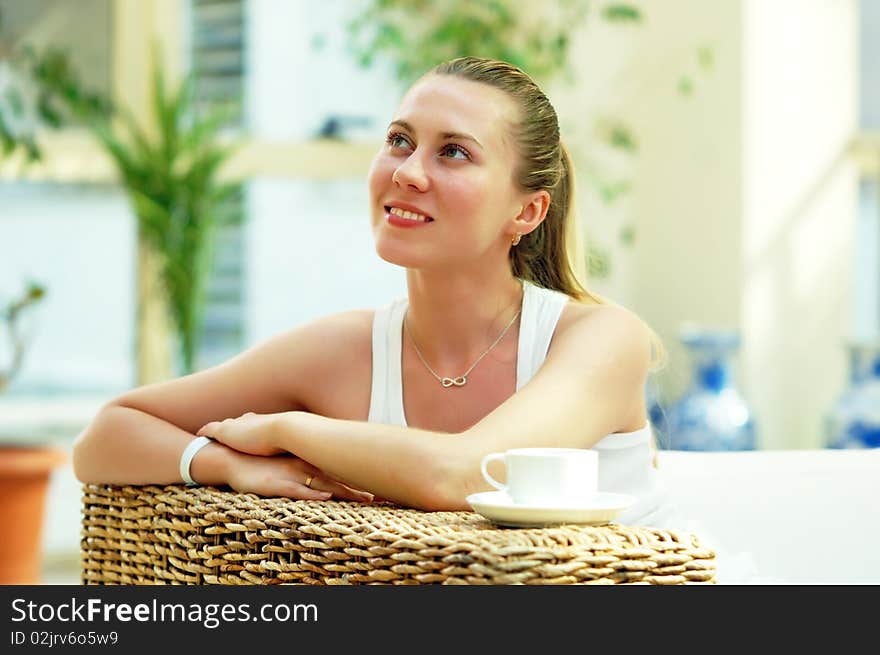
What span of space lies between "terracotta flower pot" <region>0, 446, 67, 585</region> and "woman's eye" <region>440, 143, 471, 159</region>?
9.86 feet

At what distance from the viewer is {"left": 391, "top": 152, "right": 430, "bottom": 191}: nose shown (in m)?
1.66

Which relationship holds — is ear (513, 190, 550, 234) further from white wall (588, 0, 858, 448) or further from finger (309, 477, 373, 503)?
white wall (588, 0, 858, 448)

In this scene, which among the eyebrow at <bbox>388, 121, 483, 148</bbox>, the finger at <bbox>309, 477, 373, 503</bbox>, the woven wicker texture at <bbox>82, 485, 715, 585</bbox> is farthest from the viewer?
the eyebrow at <bbox>388, 121, 483, 148</bbox>

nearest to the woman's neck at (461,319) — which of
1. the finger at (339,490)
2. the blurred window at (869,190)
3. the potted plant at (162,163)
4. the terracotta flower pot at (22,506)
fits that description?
the finger at (339,490)

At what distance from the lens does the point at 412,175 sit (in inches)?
65.1

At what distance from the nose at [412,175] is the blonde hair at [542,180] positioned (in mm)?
168

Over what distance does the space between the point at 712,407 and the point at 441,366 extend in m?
2.91

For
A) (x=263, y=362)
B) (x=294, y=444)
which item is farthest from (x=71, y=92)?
(x=294, y=444)

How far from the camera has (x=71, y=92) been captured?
4.98 metres

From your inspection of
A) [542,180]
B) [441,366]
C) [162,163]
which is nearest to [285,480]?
[441,366]

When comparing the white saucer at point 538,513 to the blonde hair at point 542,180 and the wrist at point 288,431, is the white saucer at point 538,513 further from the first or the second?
the blonde hair at point 542,180

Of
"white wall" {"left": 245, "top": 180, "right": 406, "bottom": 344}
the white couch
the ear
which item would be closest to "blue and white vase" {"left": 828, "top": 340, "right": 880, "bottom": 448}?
"white wall" {"left": 245, "top": 180, "right": 406, "bottom": 344}

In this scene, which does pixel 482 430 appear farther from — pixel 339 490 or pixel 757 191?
pixel 757 191

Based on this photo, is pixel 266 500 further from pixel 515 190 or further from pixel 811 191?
pixel 811 191
